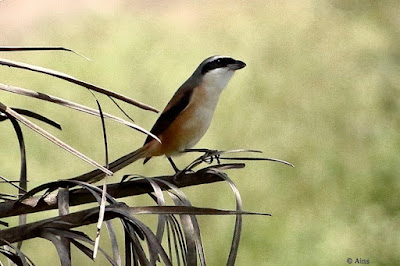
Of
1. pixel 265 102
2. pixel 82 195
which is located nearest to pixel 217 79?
pixel 82 195

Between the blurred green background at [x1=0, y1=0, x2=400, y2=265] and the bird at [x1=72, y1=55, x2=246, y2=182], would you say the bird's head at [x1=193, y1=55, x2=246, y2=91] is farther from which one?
the blurred green background at [x1=0, y1=0, x2=400, y2=265]

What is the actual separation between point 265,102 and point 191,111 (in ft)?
4.62

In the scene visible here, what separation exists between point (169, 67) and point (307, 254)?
0.90m

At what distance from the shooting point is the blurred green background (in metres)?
2.42

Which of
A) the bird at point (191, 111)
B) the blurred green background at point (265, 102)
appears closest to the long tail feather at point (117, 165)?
the bird at point (191, 111)

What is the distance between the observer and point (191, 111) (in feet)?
4.57

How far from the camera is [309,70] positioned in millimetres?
2895

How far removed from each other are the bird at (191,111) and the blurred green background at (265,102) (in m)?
0.93

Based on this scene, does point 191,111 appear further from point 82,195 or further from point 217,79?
point 82,195

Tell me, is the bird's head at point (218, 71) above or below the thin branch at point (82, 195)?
above

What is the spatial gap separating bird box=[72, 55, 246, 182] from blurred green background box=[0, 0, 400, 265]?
93 centimetres

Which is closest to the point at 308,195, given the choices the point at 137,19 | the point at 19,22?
the point at 137,19

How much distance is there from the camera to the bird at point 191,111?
1.35 meters

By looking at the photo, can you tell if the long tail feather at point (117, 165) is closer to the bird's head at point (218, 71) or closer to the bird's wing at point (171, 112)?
the bird's wing at point (171, 112)
